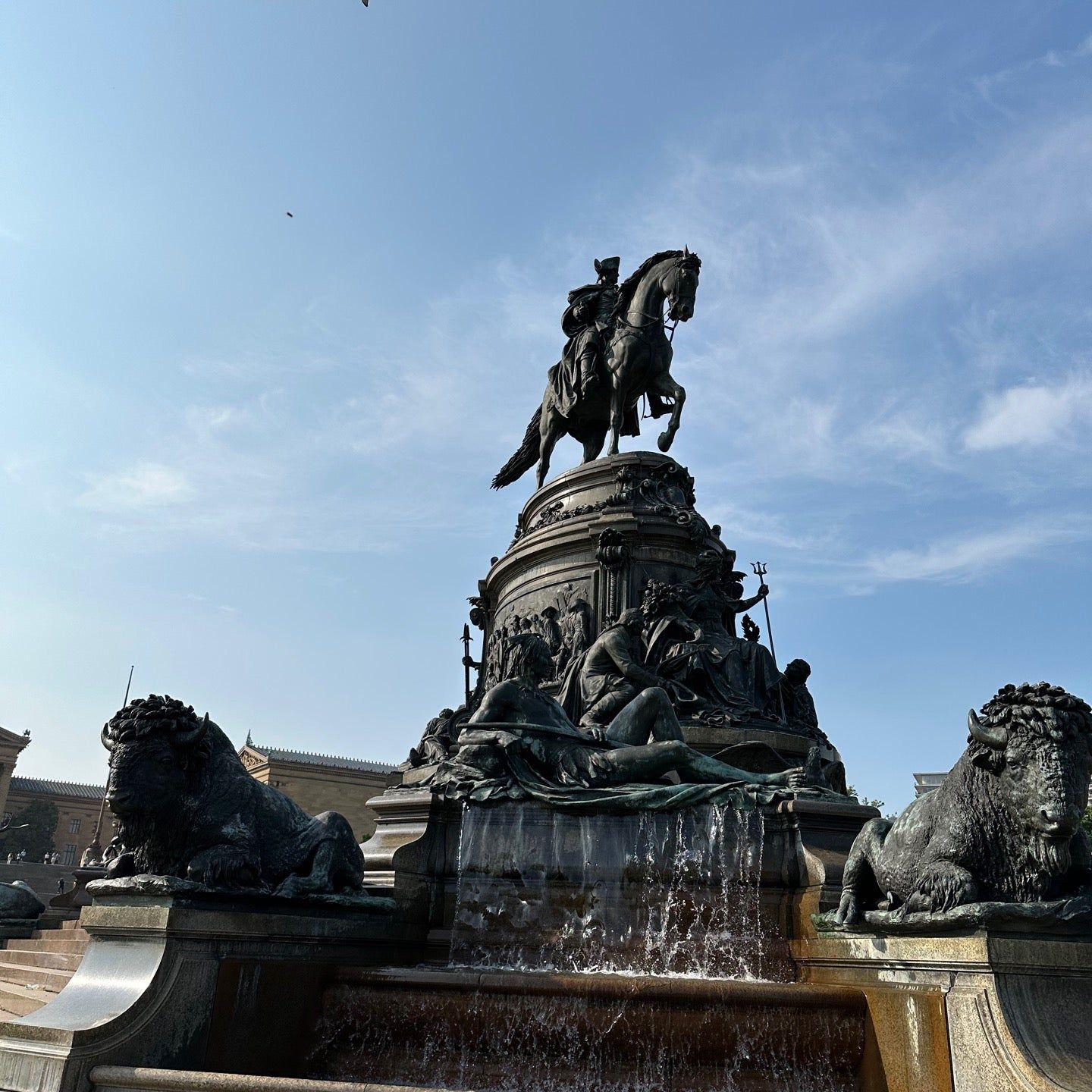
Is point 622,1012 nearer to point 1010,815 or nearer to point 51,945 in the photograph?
point 1010,815

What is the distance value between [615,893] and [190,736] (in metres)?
4.56

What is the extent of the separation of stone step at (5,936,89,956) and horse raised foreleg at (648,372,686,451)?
13.7 metres

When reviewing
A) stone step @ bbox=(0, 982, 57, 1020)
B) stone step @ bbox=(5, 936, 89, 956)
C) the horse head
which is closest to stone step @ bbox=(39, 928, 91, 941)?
stone step @ bbox=(5, 936, 89, 956)

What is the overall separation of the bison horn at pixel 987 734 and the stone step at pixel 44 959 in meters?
10.9

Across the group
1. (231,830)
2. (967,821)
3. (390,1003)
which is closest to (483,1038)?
(390,1003)

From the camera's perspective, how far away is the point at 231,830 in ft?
25.1

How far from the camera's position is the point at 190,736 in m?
7.75

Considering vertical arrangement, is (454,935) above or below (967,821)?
below

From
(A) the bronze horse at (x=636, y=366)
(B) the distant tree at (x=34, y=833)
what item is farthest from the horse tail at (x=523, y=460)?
(B) the distant tree at (x=34, y=833)

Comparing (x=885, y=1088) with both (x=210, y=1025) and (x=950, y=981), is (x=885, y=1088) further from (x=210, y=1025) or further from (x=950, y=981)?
(x=210, y=1025)

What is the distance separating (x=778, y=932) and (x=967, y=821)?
→ 298 centimetres

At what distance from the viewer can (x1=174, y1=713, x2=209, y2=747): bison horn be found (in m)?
7.71

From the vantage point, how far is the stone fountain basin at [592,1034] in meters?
6.90

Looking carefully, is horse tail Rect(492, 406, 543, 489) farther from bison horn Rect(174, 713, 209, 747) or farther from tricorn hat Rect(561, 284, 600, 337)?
bison horn Rect(174, 713, 209, 747)
